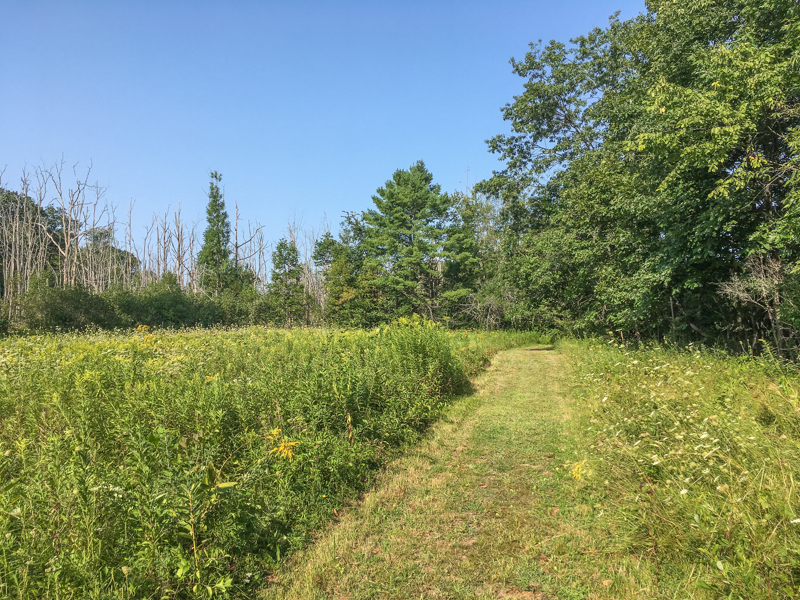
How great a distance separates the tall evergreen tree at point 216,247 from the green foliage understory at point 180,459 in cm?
3464

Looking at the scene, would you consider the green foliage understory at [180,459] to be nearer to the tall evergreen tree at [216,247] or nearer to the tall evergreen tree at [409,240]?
the tall evergreen tree at [409,240]

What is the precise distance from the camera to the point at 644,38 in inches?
498

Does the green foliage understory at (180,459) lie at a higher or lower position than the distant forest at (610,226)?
lower

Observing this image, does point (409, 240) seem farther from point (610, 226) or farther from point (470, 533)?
point (470, 533)

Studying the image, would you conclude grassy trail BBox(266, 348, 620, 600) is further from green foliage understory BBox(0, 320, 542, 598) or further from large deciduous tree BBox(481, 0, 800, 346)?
large deciduous tree BBox(481, 0, 800, 346)

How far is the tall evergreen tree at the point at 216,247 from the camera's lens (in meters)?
39.8

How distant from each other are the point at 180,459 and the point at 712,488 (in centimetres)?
395

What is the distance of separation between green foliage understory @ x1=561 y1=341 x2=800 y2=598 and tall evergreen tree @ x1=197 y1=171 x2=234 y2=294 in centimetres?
3923

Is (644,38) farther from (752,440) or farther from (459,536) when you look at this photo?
(459,536)

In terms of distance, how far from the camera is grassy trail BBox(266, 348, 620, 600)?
289 centimetres

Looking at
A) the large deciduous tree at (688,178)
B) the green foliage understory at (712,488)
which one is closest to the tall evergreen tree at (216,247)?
the large deciduous tree at (688,178)

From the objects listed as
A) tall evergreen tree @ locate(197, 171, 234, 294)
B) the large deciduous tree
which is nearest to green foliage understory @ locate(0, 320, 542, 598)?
the large deciduous tree

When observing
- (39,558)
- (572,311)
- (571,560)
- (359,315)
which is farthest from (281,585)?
(359,315)

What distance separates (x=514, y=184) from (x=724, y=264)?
14742 millimetres
